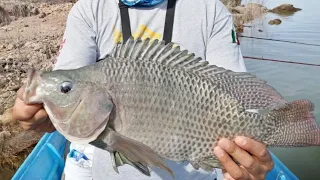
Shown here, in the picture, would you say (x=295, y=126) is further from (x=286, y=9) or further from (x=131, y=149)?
(x=286, y=9)

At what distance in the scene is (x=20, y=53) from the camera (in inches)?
352

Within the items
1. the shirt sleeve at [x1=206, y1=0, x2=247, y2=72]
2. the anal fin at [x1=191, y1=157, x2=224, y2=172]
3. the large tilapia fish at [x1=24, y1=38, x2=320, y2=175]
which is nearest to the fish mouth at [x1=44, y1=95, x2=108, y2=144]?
the large tilapia fish at [x1=24, y1=38, x2=320, y2=175]

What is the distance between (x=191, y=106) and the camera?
5.56ft

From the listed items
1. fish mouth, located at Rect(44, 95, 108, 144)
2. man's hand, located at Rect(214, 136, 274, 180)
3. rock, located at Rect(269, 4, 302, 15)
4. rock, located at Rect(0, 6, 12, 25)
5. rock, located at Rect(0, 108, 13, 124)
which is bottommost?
rock, located at Rect(269, 4, 302, 15)

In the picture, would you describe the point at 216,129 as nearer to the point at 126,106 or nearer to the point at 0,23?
the point at 126,106

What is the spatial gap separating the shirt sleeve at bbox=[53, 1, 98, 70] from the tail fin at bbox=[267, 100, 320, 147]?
3.66 ft

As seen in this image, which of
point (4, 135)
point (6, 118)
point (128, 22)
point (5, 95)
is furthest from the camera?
point (5, 95)

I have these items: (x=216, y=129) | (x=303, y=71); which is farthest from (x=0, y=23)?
(x=216, y=129)

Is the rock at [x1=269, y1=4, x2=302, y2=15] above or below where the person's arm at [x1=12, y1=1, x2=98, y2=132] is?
below

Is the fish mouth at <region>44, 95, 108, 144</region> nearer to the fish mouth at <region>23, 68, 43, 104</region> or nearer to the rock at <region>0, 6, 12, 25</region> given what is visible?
the fish mouth at <region>23, 68, 43, 104</region>

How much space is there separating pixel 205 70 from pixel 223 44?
1.80 ft

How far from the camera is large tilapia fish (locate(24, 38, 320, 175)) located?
159 cm

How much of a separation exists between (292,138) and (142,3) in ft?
4.03

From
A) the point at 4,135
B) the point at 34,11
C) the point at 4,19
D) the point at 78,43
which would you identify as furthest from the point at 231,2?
the point at 78,43
